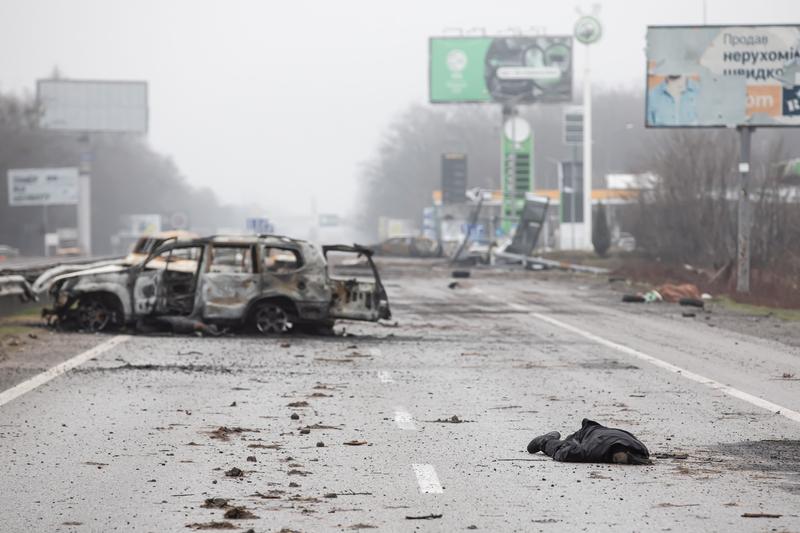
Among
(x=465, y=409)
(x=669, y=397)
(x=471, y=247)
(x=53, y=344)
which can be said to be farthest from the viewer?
(x=471, y=247)

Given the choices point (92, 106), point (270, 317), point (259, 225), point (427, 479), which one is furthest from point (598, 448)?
point (92, 106)

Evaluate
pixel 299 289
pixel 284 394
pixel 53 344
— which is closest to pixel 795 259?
pixel 299 289

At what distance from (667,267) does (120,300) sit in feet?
100

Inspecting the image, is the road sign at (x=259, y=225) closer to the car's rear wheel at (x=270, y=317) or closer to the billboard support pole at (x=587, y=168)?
the billboard support pole at (x=587, y=168)

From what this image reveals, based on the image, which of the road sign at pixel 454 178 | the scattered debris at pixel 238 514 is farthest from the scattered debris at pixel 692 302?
the road sign at pixel 454 178

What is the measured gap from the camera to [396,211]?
19375cm

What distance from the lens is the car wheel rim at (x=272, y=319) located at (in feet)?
75.1

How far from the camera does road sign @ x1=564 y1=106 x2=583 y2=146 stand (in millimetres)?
91188

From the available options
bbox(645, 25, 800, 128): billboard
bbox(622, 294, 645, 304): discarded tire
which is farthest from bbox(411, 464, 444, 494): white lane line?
bbox(645, 25, 800, 128): billboard

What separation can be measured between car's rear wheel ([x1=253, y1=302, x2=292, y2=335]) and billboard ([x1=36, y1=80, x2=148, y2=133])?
8809cm

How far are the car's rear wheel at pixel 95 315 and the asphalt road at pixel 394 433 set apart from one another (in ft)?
2.89

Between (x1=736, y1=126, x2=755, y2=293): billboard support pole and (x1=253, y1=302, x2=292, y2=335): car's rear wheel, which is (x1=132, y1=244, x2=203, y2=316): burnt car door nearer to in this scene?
(x1=253, y1=302, x2=292, y2=335): car's rear wheel

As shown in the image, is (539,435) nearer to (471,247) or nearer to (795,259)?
(795,259)

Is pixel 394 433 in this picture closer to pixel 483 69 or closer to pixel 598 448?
pixel 598 448
